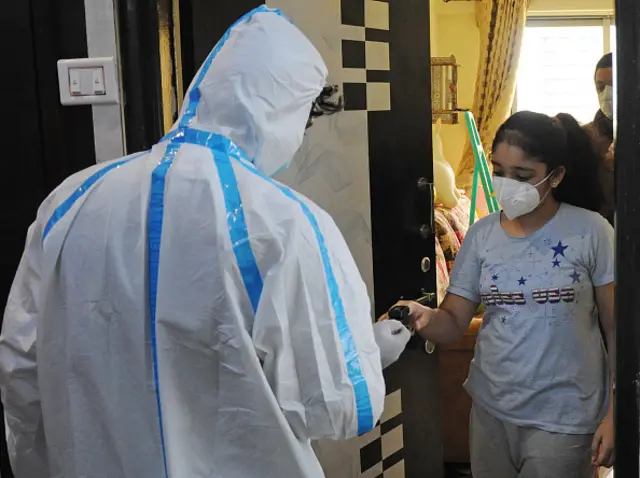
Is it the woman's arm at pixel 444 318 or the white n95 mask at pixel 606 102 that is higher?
the white n95 mask at pixel 606 102

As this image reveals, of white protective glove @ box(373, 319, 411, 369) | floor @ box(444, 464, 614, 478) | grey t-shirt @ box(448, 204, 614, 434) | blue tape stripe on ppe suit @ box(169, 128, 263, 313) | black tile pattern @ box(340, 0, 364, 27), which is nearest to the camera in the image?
blue tape stripe on ppe suit @ box(169, 128, 263, 313)

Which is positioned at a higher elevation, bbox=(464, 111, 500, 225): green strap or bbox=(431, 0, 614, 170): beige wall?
bbox=(431, 0, 614, 170): beige wall

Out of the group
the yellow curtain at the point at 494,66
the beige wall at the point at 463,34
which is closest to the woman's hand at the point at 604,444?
the yellow curtain at the point at 494,66

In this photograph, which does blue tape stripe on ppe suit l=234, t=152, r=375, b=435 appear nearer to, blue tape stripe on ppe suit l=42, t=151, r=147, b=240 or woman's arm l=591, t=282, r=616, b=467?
blue tape stripe on ppe suit l=42, t=151, r=147, b=240

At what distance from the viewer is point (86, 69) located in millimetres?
1644

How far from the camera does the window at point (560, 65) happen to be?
15.2ft

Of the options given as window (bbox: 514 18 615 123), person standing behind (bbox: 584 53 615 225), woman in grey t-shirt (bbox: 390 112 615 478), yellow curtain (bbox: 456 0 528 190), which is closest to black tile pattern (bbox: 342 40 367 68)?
woman in grey t-shirt (bbox: 390 112 615 478)

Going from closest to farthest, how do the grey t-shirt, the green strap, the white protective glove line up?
1. the white protective glove
2. the grey t-shirt
3. the green strap

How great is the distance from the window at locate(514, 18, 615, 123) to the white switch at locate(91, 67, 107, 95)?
341 cm

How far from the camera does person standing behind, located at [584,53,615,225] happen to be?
1675 mm

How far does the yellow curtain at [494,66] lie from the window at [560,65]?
144 mm

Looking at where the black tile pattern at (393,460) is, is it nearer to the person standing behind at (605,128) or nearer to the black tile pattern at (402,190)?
the black tile pattern at (402,190)

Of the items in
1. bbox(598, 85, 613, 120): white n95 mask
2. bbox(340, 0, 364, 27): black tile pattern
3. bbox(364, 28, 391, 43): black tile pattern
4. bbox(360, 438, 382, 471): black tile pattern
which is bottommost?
bbox(360, 438, 382, 471): black tile pattern

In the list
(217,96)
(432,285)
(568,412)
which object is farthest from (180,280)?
(432,285)
